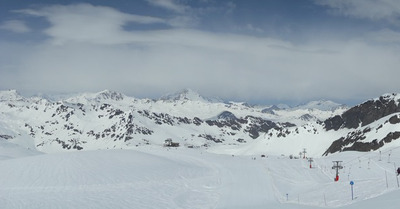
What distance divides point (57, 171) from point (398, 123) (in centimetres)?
13185

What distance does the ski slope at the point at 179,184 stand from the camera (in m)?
40.3

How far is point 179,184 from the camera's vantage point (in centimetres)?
5462

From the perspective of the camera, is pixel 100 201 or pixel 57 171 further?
pixel 57 171

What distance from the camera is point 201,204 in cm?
4288

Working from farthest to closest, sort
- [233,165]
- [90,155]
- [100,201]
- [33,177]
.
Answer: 1. [233,165]
2. [90,155]
3. [33,177]
4. [100,201]

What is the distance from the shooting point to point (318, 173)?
2660 inches

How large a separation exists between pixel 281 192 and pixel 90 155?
3792 centimetres

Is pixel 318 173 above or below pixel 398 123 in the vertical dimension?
below

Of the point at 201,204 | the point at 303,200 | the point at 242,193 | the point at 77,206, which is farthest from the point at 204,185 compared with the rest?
the point at 77,206

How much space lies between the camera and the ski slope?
40.3 m

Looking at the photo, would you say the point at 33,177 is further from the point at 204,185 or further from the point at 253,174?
the point at 253,174

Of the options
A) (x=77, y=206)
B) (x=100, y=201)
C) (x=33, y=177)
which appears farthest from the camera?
(x=33, y=177)

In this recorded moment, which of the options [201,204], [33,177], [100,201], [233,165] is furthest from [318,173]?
[33,177]

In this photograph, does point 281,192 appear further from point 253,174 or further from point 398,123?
point 398,123
